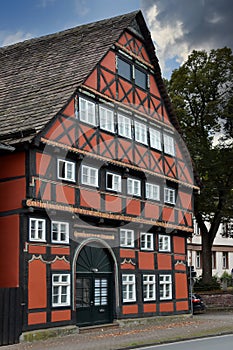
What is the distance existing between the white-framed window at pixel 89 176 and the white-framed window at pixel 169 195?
6.00 m

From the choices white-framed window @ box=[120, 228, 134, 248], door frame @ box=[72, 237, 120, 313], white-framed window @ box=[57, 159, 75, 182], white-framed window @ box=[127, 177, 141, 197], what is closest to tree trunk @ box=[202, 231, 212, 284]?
white-framed window @ box=[127, 177, 141, 197]

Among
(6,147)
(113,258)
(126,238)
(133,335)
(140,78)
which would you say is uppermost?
(140,78)

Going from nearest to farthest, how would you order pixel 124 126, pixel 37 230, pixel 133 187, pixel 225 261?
pixel 37 230, pixel 124 126, pixel 133 187, pixel 225 261

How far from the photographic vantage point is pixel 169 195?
3031 centimetres

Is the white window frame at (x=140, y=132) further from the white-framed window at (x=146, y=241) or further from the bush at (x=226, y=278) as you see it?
the bush at (x=226, y=278)

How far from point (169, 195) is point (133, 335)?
31.6 ft

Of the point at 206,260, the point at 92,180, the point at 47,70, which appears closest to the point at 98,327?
the point at 92,180

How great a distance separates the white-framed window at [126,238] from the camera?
Answer: 87.1 ft

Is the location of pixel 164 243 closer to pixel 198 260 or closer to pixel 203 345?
pixel 203 345

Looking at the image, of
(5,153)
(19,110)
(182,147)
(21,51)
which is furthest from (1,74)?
(182,147)

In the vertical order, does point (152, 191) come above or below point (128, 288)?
above

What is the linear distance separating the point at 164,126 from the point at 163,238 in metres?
5.60

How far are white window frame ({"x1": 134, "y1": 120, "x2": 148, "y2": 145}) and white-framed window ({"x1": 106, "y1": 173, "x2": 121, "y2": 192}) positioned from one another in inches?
101

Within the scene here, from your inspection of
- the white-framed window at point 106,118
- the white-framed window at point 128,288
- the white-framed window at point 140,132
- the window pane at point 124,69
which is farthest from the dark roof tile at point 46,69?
the white-framed window at point 128,288
